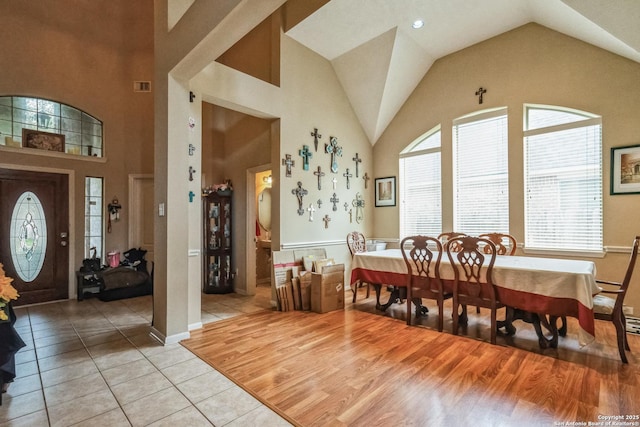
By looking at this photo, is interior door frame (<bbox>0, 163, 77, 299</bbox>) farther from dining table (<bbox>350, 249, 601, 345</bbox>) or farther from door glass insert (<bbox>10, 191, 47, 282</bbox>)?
dining table (<bbox>350, 249, 601, 345</bbox>)

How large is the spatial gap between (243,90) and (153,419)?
3418 millimetres

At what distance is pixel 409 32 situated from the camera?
429 centimetres

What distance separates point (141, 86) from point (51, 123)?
151 centimetres

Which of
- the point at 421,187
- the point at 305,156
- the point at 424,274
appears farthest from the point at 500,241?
the point at 305,156

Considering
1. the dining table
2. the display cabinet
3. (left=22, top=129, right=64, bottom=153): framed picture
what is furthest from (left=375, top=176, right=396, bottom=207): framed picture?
(left=22, top=129, right=64, bottom=153): framed picture

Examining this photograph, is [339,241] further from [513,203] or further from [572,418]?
[572,418]

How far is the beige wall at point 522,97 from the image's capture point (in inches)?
135

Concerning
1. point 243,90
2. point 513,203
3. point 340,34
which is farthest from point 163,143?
point 513,203

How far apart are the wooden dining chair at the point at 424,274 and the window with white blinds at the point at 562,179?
181 centimetres

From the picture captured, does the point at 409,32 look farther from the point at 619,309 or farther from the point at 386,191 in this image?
the point at 619,309

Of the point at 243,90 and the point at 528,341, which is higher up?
the point at 243,90

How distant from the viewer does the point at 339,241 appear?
498cm

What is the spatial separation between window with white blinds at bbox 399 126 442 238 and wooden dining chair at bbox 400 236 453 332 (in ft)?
5.79

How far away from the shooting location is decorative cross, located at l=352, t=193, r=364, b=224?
17.5ft
